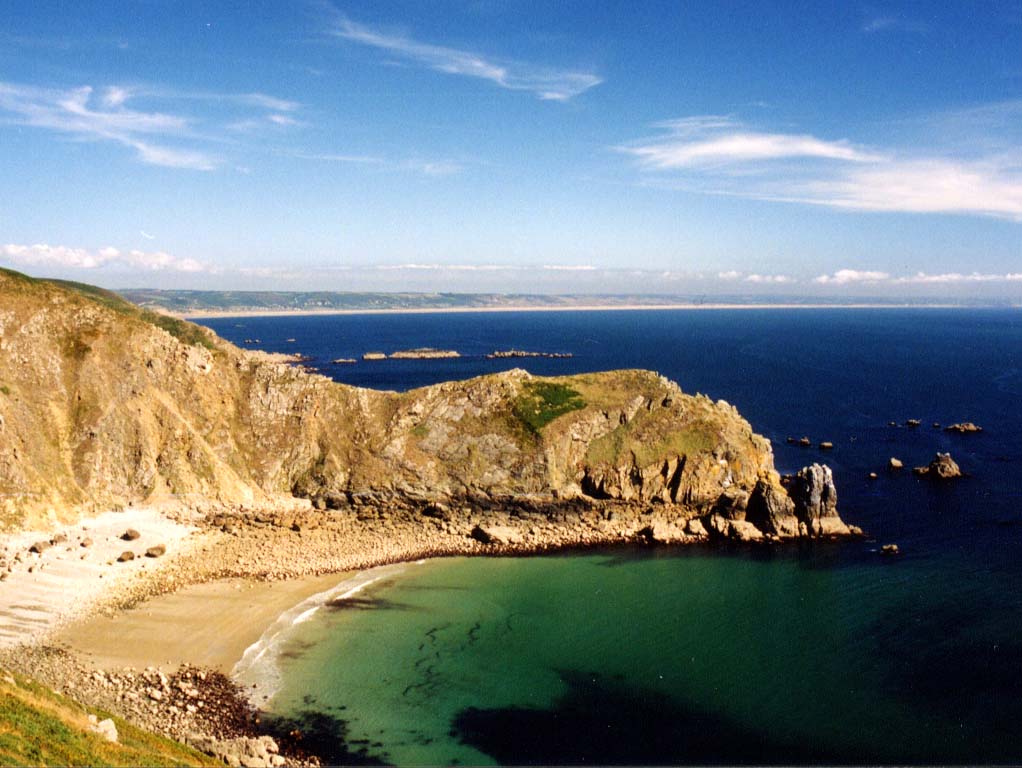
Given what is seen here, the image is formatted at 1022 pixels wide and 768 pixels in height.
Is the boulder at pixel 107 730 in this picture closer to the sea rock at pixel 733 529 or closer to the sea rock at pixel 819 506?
the sea rock at pixel 733 529

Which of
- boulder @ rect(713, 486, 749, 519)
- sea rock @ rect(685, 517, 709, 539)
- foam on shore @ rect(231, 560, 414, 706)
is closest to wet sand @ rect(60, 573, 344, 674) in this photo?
foam on shore @ rect(231, 560, 414, 706)

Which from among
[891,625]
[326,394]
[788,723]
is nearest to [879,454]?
[891,625]

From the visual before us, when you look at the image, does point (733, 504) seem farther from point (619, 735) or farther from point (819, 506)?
point (619, 735)

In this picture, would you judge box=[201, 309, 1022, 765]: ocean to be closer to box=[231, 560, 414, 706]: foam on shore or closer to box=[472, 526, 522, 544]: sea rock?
box=[231, 560, 414, 706]: foam on shore

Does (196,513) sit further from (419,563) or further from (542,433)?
(542,433)

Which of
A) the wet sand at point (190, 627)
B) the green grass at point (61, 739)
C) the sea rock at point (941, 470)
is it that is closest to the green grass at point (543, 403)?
the wet sand at point (190, 627)

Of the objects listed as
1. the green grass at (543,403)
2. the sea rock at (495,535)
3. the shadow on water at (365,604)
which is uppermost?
the green grass at (543,403)
